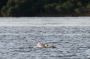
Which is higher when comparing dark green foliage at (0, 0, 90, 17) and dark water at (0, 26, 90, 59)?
dark green foliage at (0, 0, 90, 17)

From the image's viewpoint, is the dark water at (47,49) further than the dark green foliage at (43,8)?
No

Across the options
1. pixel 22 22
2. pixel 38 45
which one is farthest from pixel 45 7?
pixel 38 45

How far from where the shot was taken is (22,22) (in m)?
62.1

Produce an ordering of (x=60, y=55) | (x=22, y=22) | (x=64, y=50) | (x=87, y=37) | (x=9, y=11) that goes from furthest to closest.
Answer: (x=9, y=11)
(x=22, y=22)
(x=87, y=37)
(x=64, y=50)
(x=60, y=55)

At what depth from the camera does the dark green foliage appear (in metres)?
68.6

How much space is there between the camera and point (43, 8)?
69.8 m

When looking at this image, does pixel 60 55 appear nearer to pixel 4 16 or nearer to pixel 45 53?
pixel 45 53

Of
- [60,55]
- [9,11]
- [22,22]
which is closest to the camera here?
[60,55]

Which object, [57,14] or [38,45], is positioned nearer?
[38,45]

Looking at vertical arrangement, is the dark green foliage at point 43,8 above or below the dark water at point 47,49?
above

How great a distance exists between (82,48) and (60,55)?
329 centimetres

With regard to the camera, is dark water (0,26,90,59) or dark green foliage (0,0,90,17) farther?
dark green foliage (0,0,90,17)

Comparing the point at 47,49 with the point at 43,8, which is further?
the point at 43,8

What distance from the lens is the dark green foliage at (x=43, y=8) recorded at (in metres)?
68.6
